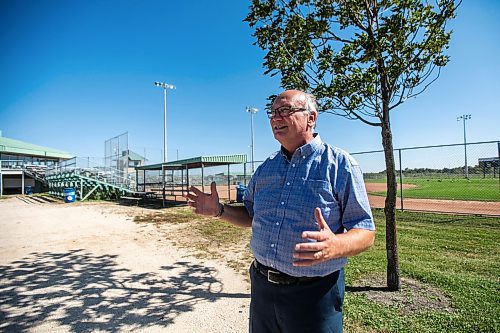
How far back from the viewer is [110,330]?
10.1ft

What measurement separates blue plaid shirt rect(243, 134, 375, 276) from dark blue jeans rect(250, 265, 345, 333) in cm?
10

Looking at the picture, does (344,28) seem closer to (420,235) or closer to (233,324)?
(233,324)

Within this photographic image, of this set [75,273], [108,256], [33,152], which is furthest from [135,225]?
[33,152]

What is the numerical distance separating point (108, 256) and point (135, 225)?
373 centimetres

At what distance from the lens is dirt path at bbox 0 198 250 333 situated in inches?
127

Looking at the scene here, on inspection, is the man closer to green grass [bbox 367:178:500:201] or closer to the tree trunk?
the tree trunk

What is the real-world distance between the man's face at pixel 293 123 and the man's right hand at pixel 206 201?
787 mm

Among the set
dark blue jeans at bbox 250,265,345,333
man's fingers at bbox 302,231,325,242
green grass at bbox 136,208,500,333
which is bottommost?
green grass at bbox 136,208,500,333

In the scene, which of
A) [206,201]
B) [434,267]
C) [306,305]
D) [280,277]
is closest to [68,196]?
[206,201]

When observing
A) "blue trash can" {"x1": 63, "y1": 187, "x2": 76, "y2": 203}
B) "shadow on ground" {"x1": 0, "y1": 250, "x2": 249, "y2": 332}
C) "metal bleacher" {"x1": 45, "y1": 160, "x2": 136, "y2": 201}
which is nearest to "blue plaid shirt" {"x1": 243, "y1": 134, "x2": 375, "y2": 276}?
"shadow on ground" {"x1": 0, "y1": 250, "x2": 249, "y2": 332}

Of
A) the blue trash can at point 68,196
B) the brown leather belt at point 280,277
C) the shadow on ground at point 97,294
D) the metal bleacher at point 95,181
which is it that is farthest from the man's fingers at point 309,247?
the blue trash can at point 68,196

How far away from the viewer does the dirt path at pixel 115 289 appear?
10.6 feet

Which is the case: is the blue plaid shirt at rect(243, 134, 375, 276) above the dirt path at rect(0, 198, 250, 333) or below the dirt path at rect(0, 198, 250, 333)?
above

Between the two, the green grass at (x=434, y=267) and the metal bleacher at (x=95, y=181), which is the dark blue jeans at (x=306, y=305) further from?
the metal bleacher at (x=95, y=181)
